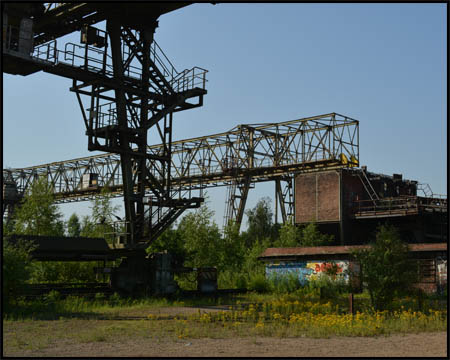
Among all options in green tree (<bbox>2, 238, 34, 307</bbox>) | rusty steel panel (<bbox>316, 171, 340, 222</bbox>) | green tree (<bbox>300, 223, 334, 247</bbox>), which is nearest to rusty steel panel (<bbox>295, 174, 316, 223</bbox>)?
rusty steel panel (<bbox>316, 171, 340, 222</bbox>)

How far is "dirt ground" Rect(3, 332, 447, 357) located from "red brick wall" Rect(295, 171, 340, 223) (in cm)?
3447

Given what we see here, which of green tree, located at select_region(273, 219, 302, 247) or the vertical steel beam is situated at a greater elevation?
the vertical steel beam

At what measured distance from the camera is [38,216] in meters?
30.1

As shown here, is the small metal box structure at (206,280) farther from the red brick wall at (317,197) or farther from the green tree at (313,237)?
the red brick wall at (317,197)

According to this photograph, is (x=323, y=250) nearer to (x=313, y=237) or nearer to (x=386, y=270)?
(x=386, y=270)

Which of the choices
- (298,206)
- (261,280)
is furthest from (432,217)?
(261,280)

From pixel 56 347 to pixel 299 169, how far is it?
135ft

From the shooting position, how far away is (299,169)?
163 ft

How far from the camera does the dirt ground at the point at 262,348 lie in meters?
9.30

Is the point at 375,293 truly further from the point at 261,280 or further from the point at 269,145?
the point at 269,145

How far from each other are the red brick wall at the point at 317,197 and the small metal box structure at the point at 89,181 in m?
27.4

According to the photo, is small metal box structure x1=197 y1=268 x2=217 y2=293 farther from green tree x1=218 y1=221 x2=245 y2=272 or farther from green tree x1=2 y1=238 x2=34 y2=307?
green tree x1=218 y1=221 x2=245 y2=272

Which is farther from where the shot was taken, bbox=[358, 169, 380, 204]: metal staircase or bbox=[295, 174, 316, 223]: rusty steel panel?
bbox=[295, 174, 316, 223]: rusty steel panel

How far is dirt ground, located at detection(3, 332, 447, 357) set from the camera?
9.30m
